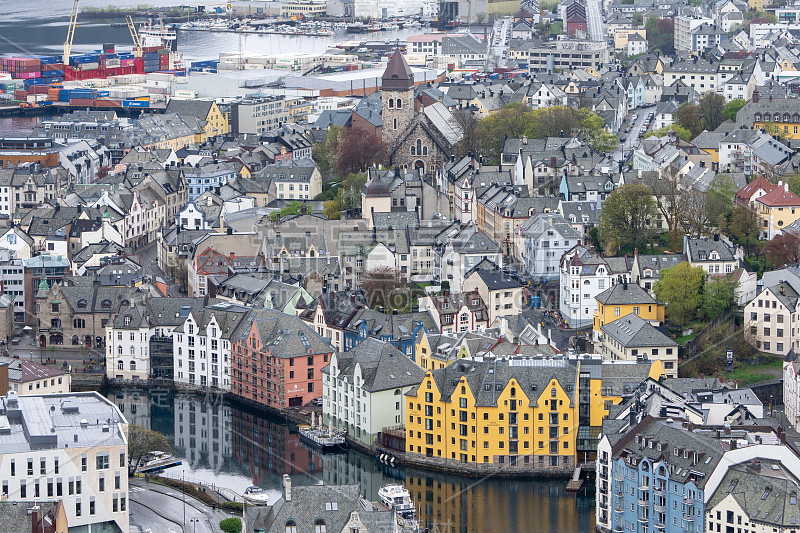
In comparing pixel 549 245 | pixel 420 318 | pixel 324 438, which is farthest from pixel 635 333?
pixel 549 245

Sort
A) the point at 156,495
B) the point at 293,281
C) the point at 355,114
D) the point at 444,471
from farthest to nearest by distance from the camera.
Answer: the point at 355,114
the point at 293,281
the point at 444,471
the point at 156,495

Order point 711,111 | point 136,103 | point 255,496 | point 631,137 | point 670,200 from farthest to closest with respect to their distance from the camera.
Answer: point 136,103 < point 711,111 < point 631,137 < point 670,200 < point 255,496

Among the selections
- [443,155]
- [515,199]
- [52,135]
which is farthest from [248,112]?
[515,199]

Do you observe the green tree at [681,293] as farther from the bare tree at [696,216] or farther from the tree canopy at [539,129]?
the tree canopy at [539,129]

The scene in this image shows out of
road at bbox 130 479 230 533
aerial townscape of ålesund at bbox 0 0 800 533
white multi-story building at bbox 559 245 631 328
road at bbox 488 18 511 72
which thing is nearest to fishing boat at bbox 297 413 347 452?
aerial townscape of ålesund at bbox 0 0 800 533

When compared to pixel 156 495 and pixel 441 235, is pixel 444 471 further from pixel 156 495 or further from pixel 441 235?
pixel 441 235

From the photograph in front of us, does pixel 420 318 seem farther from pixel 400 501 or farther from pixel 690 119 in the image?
pixel 690 119
